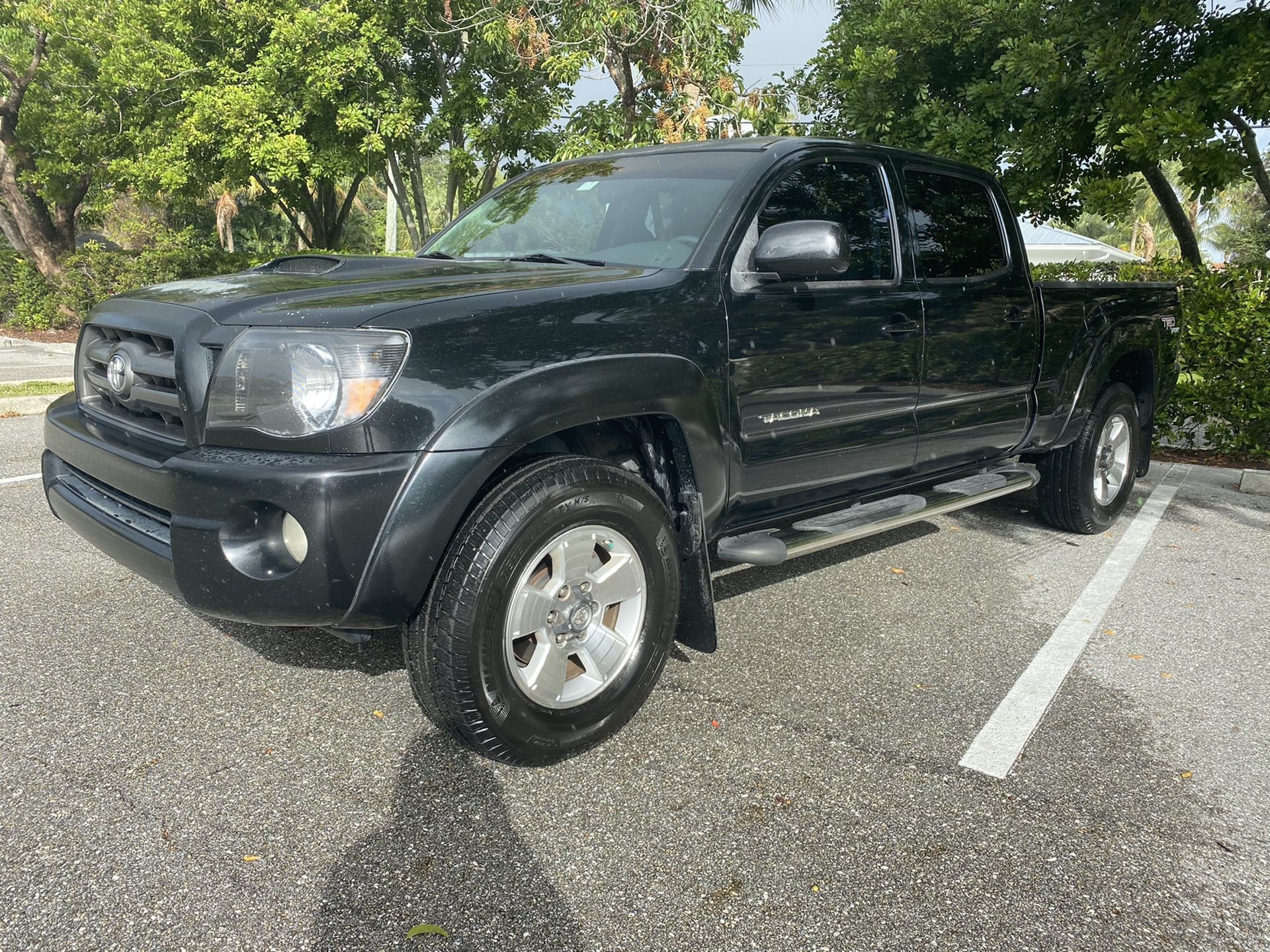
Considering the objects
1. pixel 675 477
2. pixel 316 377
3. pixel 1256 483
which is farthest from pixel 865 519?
pixel 1256 483

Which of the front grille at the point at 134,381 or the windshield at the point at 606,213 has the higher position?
the windshield at the point at 606,213

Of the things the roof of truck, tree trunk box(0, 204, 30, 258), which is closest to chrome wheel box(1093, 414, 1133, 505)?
the roof of truck

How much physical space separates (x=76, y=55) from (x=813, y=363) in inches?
736

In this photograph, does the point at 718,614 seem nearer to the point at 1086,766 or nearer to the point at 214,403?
the point at 1086,766

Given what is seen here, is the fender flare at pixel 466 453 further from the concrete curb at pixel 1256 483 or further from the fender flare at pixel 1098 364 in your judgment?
the concrete curb at pixel 1256 483

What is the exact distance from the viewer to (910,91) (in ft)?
32.6

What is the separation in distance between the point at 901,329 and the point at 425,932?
2824 millimetres

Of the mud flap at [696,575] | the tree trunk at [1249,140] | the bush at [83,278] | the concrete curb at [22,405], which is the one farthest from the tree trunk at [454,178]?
the mud flap at [696,575]

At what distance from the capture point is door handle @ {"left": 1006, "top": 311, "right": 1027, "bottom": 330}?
4.50 meters

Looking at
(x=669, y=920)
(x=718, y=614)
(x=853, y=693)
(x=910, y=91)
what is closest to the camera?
(x=669, y=920)

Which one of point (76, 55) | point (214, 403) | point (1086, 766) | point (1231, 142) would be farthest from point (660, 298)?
point (76, 55)

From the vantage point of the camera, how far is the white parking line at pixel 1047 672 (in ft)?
9.78

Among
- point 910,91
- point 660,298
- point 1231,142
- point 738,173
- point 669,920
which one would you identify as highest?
point 910,91

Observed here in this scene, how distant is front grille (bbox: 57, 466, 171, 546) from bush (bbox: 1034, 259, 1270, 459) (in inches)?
285
